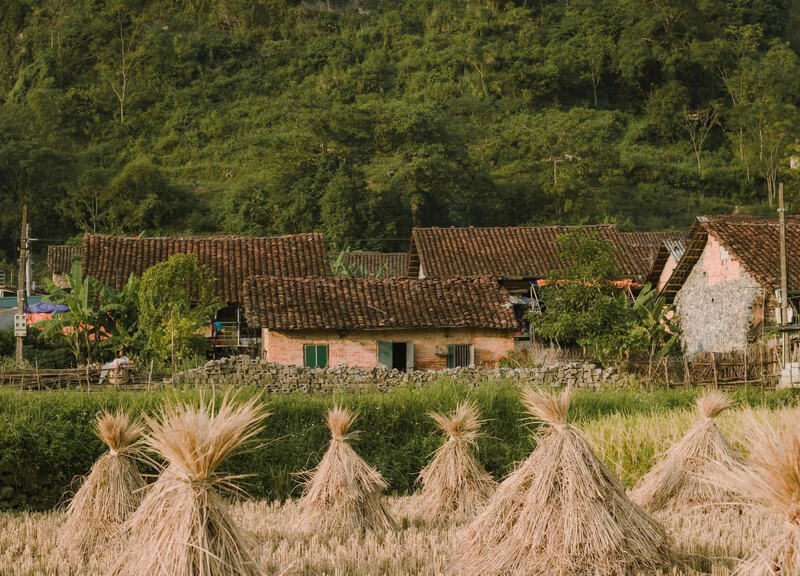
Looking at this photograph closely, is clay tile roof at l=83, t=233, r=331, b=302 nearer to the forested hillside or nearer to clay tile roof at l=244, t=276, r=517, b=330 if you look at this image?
clay tile roof at l=244, t=276, r=517, b=330

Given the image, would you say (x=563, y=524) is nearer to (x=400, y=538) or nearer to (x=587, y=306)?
(x=400, y=538)

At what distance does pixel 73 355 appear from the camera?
26.1 metres

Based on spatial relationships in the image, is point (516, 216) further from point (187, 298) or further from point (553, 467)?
point (553, 467)

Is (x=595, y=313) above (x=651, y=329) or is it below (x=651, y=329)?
above

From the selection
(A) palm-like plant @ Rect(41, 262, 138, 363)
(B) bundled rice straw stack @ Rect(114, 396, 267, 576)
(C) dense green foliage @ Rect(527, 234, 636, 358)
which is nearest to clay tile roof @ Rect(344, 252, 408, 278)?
(C) dense green foliage @ Rect(527, 234, 636, 358)

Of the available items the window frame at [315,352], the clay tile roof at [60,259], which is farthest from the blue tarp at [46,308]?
the window frame at [315,352]

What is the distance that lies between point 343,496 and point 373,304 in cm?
1492

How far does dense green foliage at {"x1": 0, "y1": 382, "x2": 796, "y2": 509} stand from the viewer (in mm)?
14109

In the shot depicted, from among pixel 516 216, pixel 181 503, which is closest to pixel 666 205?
pixel 516 216

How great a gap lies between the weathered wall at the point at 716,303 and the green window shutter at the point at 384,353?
8.90m

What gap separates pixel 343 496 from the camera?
1072cm

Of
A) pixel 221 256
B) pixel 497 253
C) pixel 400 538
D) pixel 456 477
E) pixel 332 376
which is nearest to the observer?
pixel 400 538

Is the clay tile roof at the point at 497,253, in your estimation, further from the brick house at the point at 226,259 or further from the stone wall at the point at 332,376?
the stone wall at the point at 332,376

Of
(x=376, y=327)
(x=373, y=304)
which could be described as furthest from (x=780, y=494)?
(x=373, y=304)
